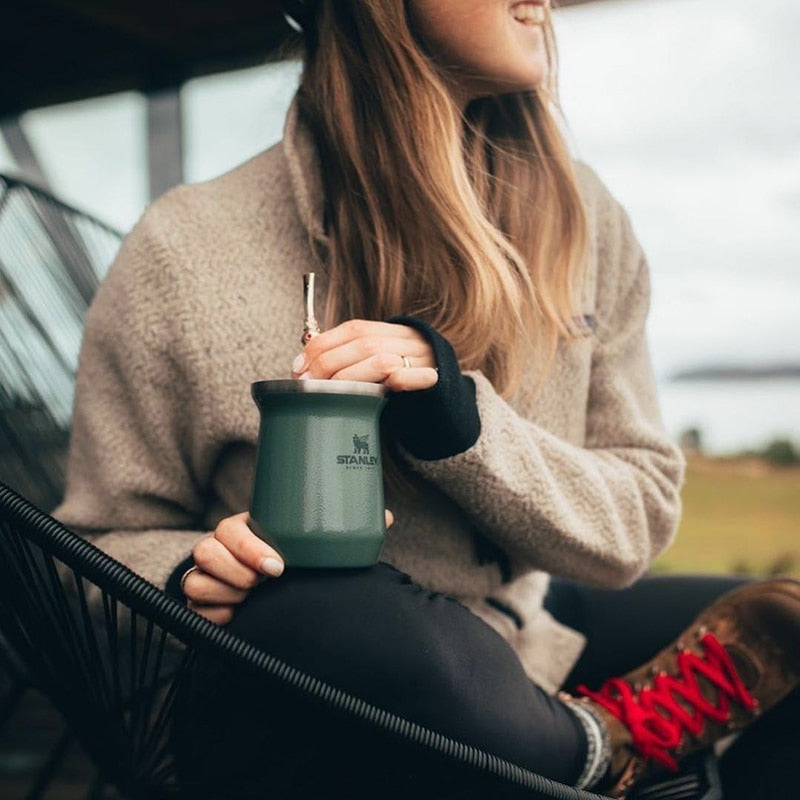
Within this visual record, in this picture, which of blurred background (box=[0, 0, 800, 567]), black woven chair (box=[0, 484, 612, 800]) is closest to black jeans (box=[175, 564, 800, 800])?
black woven chair (box=[0, 484, 612, 800])

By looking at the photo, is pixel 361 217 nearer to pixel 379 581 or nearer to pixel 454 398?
pixel 454 398

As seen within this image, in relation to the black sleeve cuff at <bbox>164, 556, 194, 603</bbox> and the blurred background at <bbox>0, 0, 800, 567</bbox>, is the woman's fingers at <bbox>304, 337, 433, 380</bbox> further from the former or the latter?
the blurred background at <bbox>0, 0, 800, 567</bbox>

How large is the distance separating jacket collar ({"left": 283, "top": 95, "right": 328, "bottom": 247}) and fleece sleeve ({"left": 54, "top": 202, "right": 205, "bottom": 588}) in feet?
0.45

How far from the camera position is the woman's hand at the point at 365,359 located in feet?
2.17

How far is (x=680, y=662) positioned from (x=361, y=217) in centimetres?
51

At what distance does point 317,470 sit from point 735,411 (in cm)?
167

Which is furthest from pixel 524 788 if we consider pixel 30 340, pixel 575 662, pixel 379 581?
pixel 30 340

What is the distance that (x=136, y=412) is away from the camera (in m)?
0.95

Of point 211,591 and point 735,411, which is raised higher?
point 211,591

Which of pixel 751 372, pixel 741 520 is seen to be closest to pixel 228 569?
pixel 751 372

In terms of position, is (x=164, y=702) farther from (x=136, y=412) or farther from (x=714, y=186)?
(x=714, y=186)

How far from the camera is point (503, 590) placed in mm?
990

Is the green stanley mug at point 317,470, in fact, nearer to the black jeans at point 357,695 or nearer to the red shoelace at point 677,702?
the black jeans at point 357,695

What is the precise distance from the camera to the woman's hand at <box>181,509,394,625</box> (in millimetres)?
625
